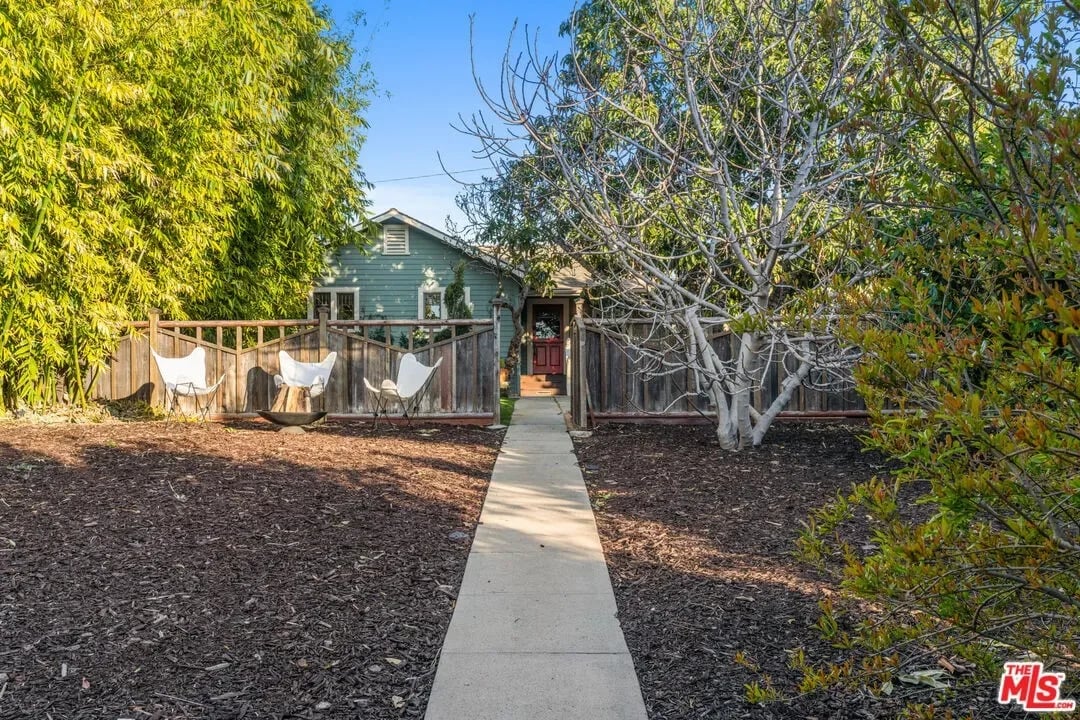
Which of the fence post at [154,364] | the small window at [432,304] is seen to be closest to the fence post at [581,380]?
the fence post at [154,364]

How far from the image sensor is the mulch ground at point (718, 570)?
7.73 feet

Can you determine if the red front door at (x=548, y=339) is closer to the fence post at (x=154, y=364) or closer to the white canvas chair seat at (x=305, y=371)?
the white canvas chair seat at (x=305, y=371)

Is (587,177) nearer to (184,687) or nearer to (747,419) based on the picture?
(747,419)

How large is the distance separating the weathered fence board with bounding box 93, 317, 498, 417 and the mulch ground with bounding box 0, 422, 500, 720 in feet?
9.22

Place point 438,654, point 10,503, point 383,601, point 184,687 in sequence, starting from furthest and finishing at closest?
point 10,503
point 383,601
point 438,654
point 184,687

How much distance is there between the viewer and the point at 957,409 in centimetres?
130

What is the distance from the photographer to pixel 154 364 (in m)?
9.43

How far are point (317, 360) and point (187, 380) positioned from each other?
1.54m

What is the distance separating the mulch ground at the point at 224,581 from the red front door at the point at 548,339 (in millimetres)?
11186

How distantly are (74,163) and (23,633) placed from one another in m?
6.92

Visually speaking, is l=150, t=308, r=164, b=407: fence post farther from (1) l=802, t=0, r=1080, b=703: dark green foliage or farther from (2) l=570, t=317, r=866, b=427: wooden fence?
(1) l=802, t=0, r=1080, b=703: dark green foliage

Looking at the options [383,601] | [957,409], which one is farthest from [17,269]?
[957,409]

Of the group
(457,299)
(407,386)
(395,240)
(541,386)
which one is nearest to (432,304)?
(457,299)

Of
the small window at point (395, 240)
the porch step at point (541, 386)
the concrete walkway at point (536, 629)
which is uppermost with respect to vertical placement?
the small window at point (395, 240)
